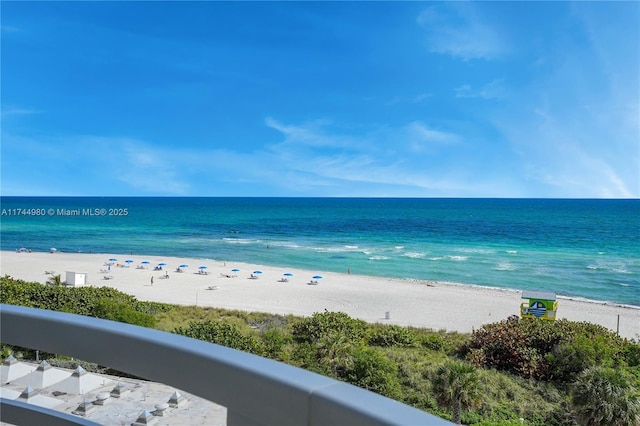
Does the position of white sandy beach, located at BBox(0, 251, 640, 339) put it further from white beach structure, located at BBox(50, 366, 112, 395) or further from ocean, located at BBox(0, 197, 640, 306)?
white beach structure, located at BBox(50, 366, 112, 395)

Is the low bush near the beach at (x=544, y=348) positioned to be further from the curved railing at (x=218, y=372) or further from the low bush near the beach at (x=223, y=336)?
the curved railing at (x=218, y=372)

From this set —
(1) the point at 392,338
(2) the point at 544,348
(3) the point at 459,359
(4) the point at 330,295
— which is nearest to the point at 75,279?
(4) the point at 330,295

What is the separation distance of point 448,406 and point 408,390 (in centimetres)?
135

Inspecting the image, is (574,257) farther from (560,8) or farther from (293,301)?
(293,301)

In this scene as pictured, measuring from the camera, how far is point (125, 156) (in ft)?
374

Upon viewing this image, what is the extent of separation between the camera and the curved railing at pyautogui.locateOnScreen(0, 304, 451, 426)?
0.68 meters

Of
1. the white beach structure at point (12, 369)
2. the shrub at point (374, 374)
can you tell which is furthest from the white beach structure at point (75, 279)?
the white beach structure at point (12, 369)

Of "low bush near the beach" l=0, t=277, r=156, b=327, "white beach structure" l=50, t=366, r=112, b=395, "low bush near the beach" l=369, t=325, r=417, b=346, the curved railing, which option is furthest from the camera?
"low bush near the beach" l=369, t=325, r=417, b=346

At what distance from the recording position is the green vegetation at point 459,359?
8.16 metres

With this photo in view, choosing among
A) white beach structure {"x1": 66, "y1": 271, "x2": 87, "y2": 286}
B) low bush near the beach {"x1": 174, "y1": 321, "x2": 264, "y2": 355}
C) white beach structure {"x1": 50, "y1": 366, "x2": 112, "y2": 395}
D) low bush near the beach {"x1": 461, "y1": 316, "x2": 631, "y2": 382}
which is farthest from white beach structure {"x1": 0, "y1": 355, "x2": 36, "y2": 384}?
white beach structure {"x1": 66, "y1": 271, "x2": 87, "y2": 286}

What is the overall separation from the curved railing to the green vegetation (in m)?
4.80

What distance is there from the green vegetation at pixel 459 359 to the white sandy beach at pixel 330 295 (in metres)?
3.97

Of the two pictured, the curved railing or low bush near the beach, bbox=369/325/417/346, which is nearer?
the curved railing

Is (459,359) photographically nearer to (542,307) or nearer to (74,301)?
(542,307)
